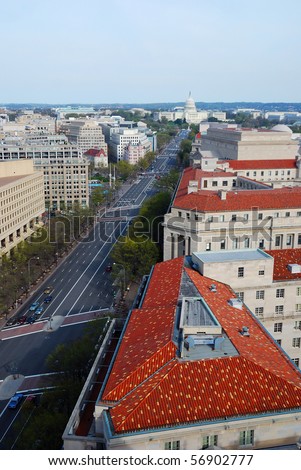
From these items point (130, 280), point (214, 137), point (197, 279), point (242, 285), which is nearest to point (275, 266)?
point (242, 285)

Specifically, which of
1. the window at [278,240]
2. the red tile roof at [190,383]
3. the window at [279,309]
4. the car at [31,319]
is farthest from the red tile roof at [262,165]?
the red tile roof at [190,383]

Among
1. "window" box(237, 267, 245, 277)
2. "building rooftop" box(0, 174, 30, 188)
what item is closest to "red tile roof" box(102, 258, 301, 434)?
"window" box(237, 267, 245, 277)

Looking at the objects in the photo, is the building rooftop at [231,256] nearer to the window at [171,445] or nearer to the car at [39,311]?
the window at [171,445]

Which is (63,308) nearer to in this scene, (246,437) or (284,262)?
(284,262)

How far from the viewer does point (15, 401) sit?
51.5 meters

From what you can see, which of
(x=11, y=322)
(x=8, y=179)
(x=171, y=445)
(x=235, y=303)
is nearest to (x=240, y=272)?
(x=235, y=303)

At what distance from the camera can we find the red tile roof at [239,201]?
80.8 m

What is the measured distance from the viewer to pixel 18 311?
7569cm

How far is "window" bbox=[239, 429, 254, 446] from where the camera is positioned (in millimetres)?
29297

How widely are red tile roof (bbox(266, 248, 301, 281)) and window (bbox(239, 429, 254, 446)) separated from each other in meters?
23.7

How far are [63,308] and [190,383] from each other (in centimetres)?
4856

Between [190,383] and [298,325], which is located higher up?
[190,383]

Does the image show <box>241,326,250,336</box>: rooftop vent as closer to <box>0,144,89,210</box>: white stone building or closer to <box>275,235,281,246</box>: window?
<box>275,235,281,246</box>: window
